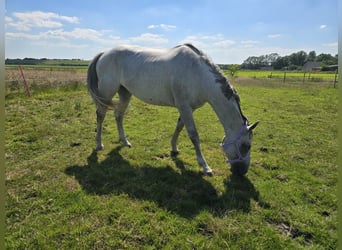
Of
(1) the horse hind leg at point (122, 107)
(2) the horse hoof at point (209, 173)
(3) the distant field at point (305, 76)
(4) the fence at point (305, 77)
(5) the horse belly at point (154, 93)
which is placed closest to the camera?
(2) the horse hoof at point (209, 173)

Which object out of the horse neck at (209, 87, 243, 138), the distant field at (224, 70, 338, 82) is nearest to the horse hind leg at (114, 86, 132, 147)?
the horse neck at (209, 87, 243, 138)

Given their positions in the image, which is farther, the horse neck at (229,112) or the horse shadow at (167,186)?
the horse neck at (229,112)

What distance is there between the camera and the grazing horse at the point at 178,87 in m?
3.73

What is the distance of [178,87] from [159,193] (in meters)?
1.81

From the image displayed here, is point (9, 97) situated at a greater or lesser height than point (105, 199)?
greater

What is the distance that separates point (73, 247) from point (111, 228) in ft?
1.39

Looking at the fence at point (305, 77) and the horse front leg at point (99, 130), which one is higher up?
the fence at point (305, 77)

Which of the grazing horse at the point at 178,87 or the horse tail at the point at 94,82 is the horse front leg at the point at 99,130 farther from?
the horse tail at the point at 94,82

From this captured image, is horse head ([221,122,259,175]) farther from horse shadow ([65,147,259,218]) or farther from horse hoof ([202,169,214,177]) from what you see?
horse hoof ([202,169,214,177])

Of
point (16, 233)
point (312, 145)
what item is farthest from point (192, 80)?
point (312, 145)

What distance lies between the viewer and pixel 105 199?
321cm

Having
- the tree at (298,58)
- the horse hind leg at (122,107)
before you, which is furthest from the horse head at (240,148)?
the tree at (298,58)

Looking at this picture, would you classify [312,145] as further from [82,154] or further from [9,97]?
[9,97]

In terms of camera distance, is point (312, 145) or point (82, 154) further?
point (312, 145)
